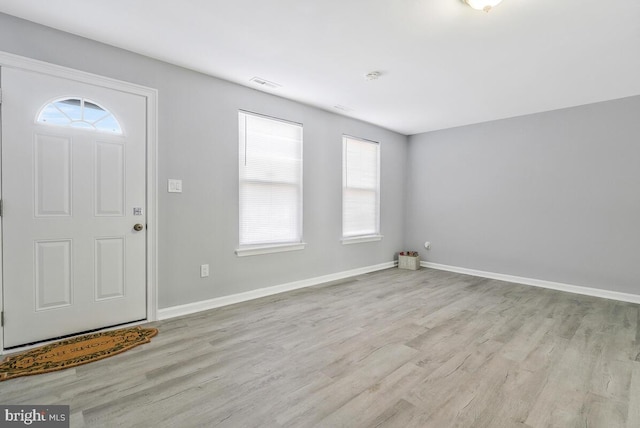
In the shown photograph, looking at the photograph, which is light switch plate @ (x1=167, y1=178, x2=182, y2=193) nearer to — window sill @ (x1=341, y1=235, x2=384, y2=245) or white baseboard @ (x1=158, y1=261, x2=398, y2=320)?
white baseboard @ (x1=158, y1=261, x2=398, y2=320)

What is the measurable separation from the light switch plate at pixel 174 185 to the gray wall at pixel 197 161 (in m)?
0.04

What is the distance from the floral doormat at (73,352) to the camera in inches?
78.1

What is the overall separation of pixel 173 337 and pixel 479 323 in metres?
2.87

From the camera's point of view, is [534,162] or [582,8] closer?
[582,8]

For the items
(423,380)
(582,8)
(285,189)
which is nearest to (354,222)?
(285,189)

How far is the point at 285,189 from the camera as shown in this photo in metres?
3.90

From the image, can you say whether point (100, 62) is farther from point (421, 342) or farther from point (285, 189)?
point (421, 342)

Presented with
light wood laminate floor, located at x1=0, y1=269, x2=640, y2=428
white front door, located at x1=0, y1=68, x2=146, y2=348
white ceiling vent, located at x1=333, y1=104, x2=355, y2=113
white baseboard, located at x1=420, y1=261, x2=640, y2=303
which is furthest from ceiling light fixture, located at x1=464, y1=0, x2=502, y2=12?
white baseboard, located at x1=420, y1=261, x2=640, y2=303

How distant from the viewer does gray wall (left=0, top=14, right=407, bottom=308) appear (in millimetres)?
2490

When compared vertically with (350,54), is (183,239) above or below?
below

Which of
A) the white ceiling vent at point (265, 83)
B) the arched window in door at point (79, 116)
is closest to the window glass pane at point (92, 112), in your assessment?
the arched window in door at point (79, 116)

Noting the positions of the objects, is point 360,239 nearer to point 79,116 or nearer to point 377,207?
point 377,207

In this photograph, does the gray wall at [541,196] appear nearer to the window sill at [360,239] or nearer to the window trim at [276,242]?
the window sill at [360,239]

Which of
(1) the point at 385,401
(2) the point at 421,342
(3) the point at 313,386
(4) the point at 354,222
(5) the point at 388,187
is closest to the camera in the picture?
(1) the point at 385,401
